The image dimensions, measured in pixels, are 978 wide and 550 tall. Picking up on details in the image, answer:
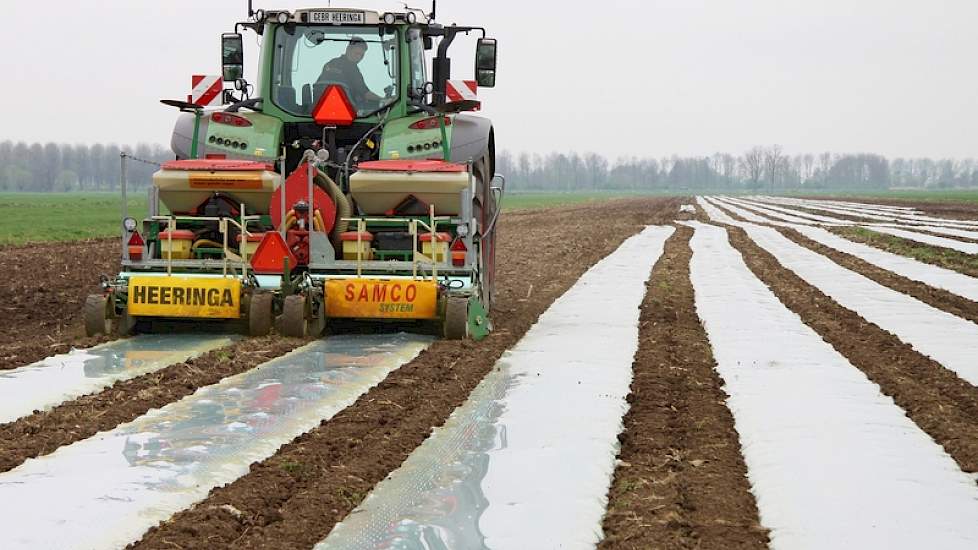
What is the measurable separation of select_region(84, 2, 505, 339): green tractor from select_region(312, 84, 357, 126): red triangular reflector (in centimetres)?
1

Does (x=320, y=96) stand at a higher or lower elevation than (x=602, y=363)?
higher

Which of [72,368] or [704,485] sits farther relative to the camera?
[72,368]

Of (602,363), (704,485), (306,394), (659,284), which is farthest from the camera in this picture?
(659,284)

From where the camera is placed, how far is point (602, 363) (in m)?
8.46

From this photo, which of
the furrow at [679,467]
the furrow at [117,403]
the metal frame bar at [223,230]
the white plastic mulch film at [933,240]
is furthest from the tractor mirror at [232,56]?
the white plastic mulch film at [933,240]

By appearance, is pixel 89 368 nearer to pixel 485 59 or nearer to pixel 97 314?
pixel 97 314

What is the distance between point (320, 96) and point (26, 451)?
5774 mm

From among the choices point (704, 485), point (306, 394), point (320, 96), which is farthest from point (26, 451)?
point (320, 96)

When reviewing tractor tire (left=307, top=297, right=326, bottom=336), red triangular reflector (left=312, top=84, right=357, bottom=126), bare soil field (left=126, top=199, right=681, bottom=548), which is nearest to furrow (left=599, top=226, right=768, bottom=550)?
bare soil field (left=126, top=199, right=681, bottom=548)

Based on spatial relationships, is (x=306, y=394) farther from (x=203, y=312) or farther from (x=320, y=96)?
(x=320, y=96)

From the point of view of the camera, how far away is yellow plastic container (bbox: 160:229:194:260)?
9.70 metres

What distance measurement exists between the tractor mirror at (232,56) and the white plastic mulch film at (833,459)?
15.5 feet

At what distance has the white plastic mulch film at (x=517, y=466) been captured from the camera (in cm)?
441

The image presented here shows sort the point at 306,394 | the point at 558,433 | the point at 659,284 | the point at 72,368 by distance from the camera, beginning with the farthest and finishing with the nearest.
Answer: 1. the point at 659,284
2. the point at 72,368
3. the point at 306,394
4. the point at 558,433
